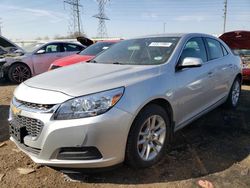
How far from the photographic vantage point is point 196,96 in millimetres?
4234

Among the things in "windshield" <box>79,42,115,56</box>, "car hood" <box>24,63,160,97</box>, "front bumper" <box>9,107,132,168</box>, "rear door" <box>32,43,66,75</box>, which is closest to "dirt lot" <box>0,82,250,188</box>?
"front bumper" <box>9,107,132,168</box>

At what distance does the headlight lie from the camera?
2.88m

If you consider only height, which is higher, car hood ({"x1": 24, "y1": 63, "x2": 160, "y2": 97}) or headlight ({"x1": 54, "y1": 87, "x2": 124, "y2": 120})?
car hood ({"x1": 24, "y1": 63, "x2": 160, "y2": 97})

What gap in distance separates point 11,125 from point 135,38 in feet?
7.91

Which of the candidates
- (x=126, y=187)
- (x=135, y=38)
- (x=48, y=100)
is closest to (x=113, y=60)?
(x=135, y=38)

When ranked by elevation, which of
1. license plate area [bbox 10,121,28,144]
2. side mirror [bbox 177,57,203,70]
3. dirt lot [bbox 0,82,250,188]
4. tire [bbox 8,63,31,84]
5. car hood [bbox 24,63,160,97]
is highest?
side mirror [bbox 177,57,203,70]

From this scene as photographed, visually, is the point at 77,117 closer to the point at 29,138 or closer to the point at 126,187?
the point at 29,138

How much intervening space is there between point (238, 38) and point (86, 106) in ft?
22.5

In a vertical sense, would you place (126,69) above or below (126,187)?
above

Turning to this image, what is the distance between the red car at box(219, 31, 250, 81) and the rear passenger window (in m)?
3.31

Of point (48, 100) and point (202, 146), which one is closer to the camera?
point (48, 100)


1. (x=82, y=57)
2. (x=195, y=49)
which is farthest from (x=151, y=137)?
(x=82, y=57)

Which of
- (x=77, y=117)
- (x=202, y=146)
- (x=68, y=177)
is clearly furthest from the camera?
(x=202, y=146)

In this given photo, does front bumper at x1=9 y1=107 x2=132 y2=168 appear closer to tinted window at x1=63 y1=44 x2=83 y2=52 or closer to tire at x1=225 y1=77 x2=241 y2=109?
tire at x1=225 y1=77 x2=241 y2=109
